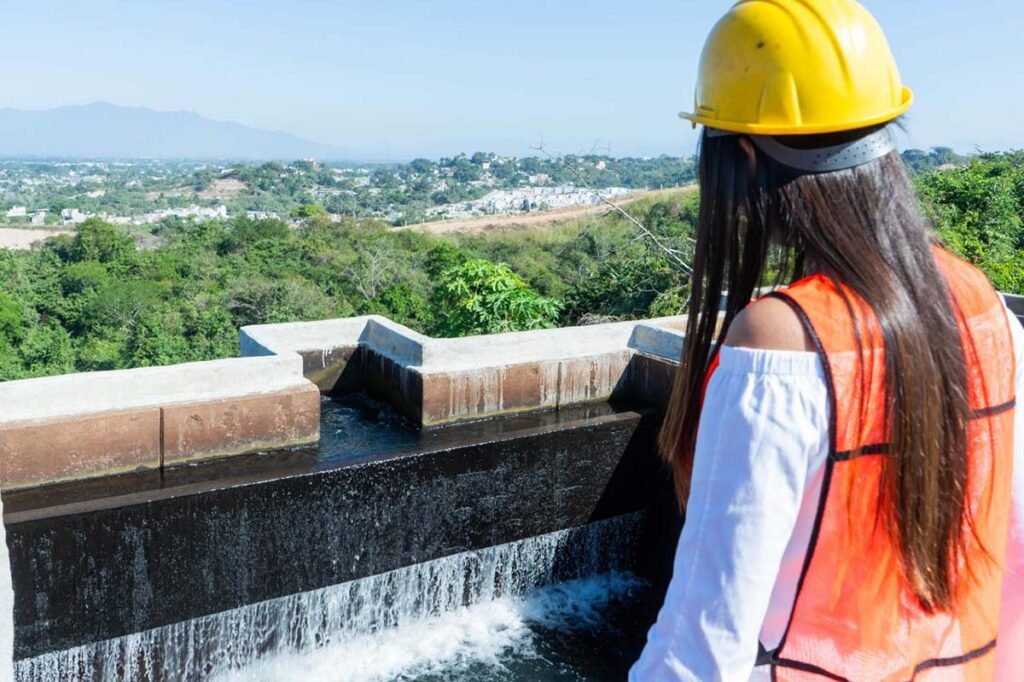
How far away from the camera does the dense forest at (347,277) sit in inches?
343

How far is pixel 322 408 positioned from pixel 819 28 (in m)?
4.75

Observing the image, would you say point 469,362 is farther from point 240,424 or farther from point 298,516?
point 298,516

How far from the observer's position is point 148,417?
13.6 ft

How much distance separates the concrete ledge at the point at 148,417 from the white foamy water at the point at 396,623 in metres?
0.77

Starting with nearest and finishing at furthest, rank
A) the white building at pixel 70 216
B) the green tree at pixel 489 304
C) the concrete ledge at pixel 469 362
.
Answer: the concrete ledge at pixel 469 362, the green tree at pixel 489 304, the white building at pixel 70 216

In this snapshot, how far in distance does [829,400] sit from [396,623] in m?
4.07

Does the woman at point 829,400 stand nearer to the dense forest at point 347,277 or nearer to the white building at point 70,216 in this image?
the dense forest at point 347,277

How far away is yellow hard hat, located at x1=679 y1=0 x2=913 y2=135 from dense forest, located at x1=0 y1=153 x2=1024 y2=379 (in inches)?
39.4

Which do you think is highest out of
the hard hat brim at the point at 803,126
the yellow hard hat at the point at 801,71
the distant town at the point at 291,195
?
the yellow hard hat at the point at 801,71

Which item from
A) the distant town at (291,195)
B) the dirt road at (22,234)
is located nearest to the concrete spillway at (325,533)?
the distant town at (291,195)

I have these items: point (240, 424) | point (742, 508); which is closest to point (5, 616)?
point (742, 508)

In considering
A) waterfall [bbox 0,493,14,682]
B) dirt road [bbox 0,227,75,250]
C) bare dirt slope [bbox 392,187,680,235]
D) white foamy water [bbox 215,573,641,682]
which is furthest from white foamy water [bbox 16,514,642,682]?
dirt road [bbox 0,227,75,250]

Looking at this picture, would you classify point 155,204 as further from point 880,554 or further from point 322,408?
point 880,554

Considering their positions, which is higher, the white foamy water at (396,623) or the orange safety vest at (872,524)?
the orange safety vest at (872,524)
